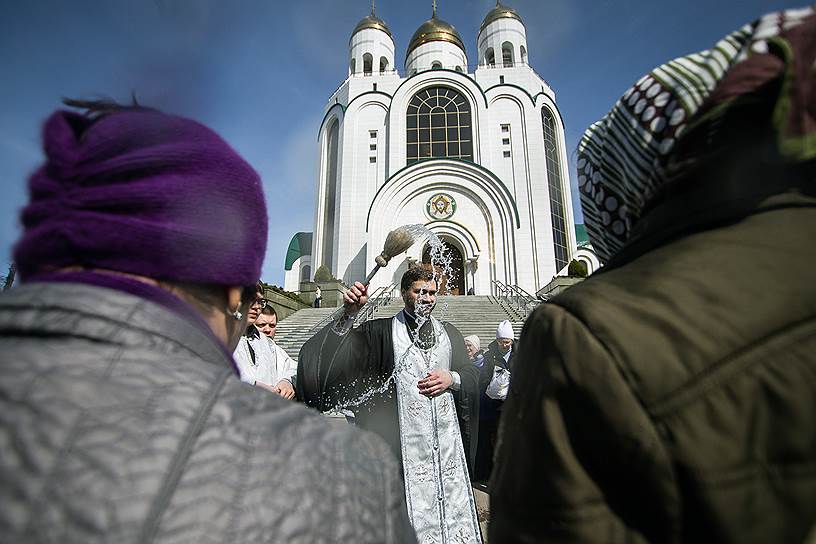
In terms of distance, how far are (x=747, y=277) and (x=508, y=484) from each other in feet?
1.79

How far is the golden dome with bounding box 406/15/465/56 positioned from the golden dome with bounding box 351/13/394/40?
1.68m

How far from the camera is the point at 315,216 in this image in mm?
22469

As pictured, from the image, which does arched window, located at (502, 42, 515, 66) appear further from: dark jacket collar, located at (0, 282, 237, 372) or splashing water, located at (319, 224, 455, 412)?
dark jacket collar, located at (0, 282, 237, 372)

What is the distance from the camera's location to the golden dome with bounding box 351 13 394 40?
25328mm

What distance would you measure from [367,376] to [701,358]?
119 inches

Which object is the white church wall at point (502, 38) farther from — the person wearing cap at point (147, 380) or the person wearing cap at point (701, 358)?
the person wearing cap at point (147, 380)

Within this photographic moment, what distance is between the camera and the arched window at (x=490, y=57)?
25000 millimetres

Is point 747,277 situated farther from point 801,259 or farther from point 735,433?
point 735,433

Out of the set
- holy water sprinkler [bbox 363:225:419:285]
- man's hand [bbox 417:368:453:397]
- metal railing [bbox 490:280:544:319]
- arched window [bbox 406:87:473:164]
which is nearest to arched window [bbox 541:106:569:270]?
metal railing [bbox 490:280:544:319]

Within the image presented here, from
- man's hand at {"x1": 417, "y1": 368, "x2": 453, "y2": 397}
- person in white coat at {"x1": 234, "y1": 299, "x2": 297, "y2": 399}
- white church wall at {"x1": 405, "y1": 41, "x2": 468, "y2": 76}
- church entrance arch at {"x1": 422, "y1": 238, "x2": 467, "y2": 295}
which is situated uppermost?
white church wall at {"x1": 405, "y1": 41, "x2": 468, "y2": 76}

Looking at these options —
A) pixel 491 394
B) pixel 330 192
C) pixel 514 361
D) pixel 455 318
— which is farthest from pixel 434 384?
pixel 330 192

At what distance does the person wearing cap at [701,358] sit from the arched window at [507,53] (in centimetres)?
2778

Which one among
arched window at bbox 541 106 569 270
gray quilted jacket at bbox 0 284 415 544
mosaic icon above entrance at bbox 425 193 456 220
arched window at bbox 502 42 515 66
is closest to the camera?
gray quilted jacket at bbox 0 284 415 544

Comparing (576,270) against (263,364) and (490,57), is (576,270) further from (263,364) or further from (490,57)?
(490,57)
